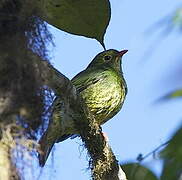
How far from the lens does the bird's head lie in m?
6.13

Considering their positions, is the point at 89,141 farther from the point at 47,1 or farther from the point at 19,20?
A: the point at 19,20

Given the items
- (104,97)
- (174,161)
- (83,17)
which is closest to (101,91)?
(104,97)

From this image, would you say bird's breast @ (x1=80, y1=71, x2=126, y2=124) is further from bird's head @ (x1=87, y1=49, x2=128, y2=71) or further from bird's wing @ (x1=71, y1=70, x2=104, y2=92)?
bird's head @ (x1=87, y1=49, x2=128, y2=71)

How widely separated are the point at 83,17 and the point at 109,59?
271 cm

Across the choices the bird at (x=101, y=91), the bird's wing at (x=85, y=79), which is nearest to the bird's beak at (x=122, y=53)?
the bird at (x=101, y=91)

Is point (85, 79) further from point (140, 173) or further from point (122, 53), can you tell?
point (140, 173)

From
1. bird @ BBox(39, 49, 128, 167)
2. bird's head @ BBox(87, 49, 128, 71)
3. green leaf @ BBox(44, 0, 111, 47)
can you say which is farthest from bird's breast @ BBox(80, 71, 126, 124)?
green leaf @ BBox(44, 0, 111, 47)

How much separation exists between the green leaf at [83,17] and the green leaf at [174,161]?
183 centimetres

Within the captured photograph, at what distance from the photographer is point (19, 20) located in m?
2.84

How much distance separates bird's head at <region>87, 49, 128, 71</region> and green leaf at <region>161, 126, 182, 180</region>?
169 inches

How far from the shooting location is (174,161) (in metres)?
1.74

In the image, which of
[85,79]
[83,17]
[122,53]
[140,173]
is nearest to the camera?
[140,173]

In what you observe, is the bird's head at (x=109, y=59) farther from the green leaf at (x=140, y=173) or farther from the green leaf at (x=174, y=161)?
the green leaf at (x=174, y=161)

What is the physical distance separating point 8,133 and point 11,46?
51 centimetres
